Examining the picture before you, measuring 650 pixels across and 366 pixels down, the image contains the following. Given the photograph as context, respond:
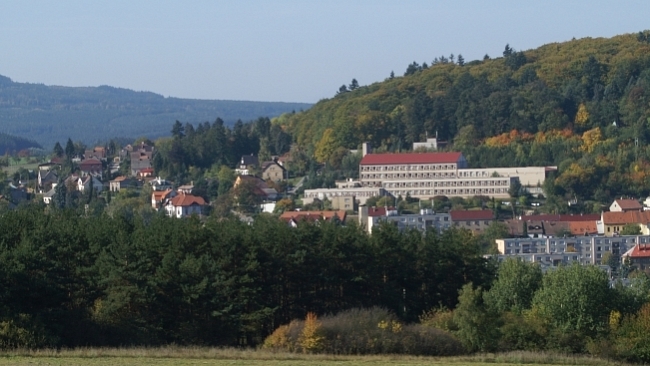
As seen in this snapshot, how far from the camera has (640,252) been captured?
5378cm

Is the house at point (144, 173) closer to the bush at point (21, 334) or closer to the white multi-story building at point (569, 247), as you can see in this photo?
the white multi-story building at point (569, 247)

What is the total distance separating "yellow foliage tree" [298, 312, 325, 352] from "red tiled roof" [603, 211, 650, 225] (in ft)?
126

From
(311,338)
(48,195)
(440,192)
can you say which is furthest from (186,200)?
(311,338)

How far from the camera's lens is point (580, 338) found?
2533 cm

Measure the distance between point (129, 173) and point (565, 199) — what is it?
30036mm

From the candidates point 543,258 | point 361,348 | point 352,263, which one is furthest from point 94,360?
point 543,258

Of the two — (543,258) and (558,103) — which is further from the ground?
(558,103)

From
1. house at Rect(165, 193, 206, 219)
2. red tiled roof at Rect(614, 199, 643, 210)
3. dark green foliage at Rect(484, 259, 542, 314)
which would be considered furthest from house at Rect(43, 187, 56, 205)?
dark green foliage at Rect(484, 259, 542, 314)

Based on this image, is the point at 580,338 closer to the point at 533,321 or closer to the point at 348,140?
the point at 533,321

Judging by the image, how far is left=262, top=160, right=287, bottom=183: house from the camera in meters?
78.3

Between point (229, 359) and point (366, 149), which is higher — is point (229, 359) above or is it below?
below

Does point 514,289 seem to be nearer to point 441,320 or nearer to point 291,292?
point 441,320

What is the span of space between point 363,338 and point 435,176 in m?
49.6

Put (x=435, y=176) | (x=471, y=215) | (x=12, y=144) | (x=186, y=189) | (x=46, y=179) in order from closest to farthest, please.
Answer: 1. (x=471, y=215)
2. (x=435, y=176)
3. (x=186, y=189)
4. (x=46, y=179)
5. (x=12, y=144)
